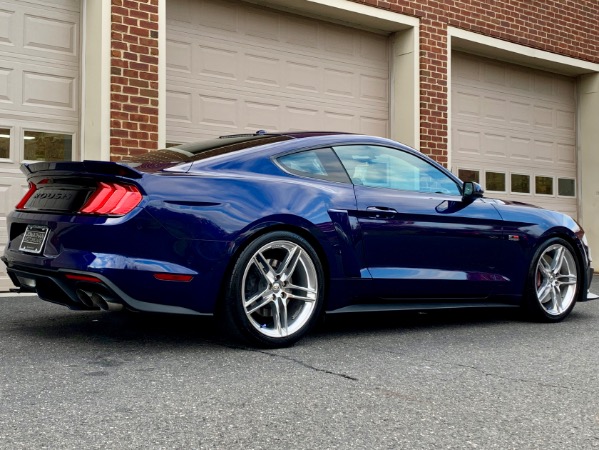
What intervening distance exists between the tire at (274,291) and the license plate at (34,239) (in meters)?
1.09

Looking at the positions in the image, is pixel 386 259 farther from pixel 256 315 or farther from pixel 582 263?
pixel 582 263

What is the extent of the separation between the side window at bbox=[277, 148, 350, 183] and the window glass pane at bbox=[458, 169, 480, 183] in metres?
7.07

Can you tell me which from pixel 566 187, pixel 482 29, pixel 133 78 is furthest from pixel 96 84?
pixel 566 187

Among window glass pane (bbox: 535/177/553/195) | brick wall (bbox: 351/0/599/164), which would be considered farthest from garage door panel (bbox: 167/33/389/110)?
window glass pane (bbox: 535/177/553/195)

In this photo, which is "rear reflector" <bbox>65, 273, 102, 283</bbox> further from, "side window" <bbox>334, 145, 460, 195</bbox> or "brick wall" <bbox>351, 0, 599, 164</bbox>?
"brick wall" <bbox>351, 0, 599, 164</bbox>

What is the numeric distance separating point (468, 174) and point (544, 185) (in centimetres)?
202

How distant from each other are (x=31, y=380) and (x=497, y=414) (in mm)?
2114

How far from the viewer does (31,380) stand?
386 cm

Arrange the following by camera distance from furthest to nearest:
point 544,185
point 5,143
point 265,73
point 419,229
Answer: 1. point 544,185
2. point 265,73
3. point 5,143
4. point 419,229

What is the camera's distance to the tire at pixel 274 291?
15.4 ft

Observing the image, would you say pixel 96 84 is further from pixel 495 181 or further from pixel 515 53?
pixel 515 53

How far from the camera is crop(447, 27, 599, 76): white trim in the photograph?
11.9m

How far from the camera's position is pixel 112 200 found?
14.8ft

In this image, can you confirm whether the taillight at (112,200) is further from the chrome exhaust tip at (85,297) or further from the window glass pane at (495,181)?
the window glass pane at (495,181)
